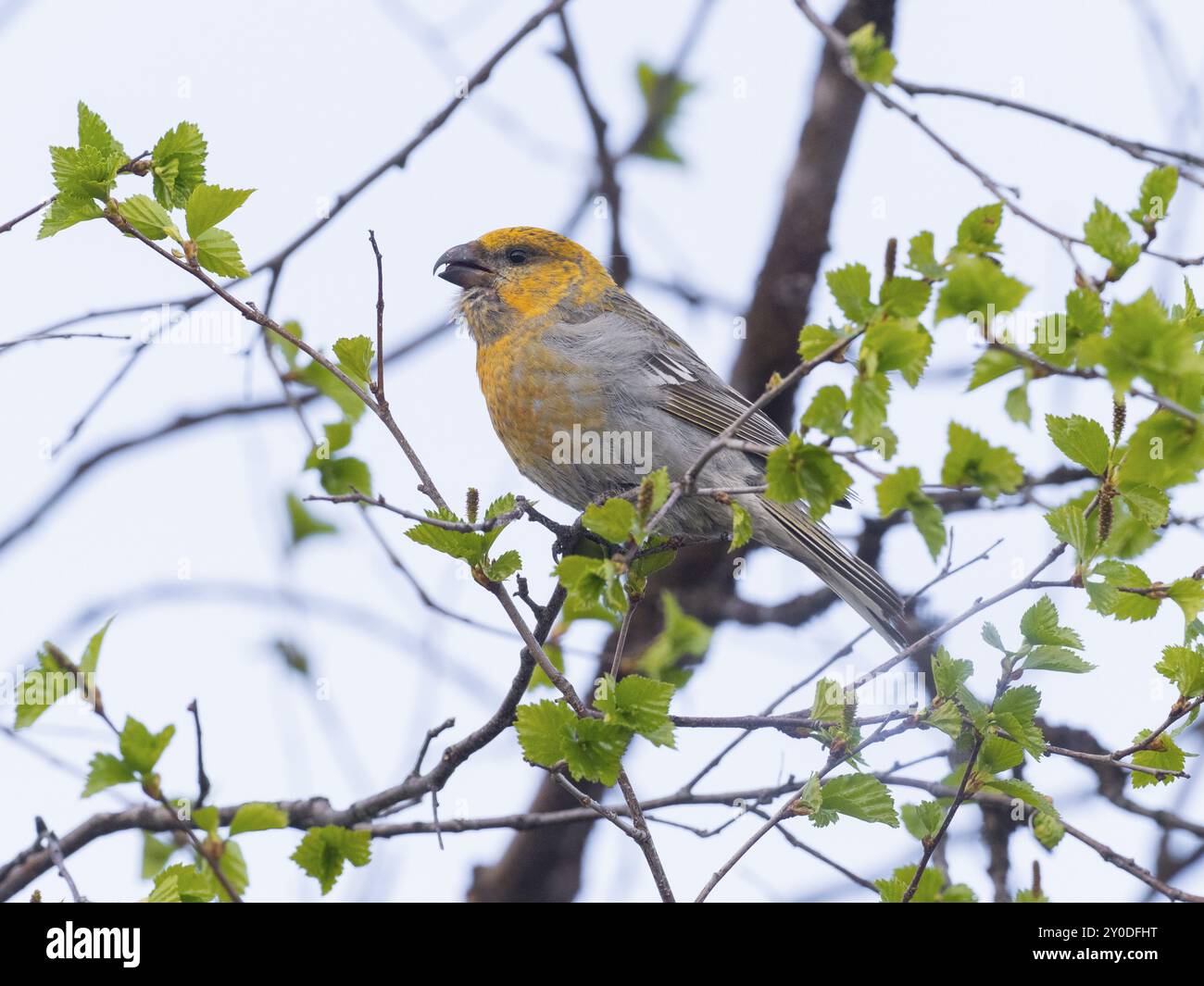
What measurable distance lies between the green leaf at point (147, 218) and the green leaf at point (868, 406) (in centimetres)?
202

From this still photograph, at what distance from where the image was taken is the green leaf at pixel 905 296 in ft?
8.94

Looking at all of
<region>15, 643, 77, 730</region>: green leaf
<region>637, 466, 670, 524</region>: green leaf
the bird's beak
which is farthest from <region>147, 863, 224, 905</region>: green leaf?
the bird's beak

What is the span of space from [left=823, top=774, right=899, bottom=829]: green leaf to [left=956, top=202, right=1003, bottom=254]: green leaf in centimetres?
148

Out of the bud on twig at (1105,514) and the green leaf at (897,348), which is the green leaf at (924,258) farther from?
the bud on twig at (1105,514)

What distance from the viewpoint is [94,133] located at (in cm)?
357

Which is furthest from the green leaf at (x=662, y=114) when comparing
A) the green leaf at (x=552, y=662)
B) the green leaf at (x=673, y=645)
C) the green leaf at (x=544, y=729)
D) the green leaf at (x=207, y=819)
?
the green leaf at (x=207, y=819)

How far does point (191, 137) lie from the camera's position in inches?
143

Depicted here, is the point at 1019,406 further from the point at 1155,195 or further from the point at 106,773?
the point at 106,773

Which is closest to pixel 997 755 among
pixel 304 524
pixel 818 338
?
pixel 818 338

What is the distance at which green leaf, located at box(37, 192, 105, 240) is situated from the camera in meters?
3.57

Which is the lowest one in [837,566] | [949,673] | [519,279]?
[949,673]

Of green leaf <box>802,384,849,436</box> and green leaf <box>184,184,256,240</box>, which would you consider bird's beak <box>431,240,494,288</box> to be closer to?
green leaf <box>184,184,256,240</box>

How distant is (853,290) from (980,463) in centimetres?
45

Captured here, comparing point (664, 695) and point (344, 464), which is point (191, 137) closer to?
point (344, 464)
